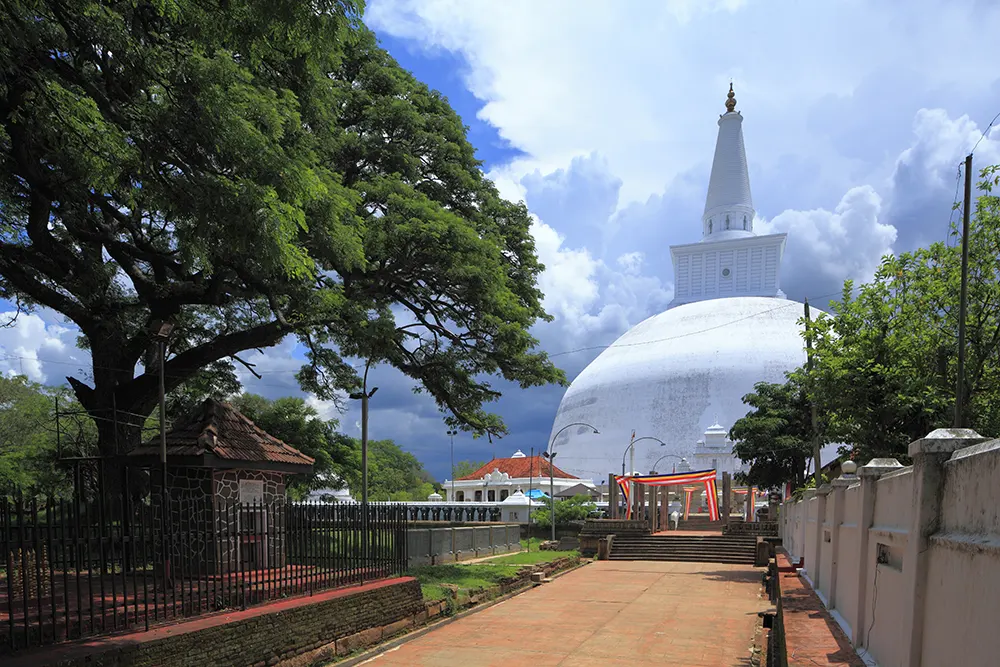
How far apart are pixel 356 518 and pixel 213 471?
2316 mm

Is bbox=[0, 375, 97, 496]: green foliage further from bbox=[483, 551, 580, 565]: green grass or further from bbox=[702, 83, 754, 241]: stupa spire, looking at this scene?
bbox=[702, 83, 754, 241]: stupa spire

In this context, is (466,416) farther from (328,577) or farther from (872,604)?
(872,604)

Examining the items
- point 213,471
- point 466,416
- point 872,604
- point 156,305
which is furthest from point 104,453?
point 872,604

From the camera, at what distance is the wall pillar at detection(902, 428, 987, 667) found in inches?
205

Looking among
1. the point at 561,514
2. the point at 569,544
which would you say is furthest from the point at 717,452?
the point at 569,544

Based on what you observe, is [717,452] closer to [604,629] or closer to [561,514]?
[561,514]

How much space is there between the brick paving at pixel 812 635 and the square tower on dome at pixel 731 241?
2040 inches

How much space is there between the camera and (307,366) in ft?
66.1

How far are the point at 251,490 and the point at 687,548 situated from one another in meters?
20.3

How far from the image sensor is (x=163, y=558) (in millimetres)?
8539

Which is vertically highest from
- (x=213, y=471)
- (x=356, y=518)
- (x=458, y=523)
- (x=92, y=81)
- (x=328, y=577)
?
(x=92, y=81)

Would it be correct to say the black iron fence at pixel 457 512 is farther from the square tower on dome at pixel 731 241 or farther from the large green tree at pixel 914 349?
the square tower on dome at pixel 731 241

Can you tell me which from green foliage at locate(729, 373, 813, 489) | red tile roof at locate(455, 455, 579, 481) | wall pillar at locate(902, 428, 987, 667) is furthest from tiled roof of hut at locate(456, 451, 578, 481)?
wall pillar at locate(902, 428, 987, 667)

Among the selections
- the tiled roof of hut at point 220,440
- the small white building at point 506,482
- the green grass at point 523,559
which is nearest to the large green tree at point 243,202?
the tiled roof of hut at point 220,440
